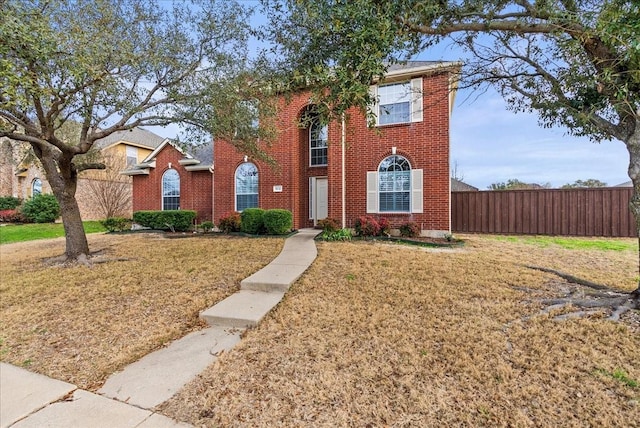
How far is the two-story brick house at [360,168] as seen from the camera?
10477 millimetres

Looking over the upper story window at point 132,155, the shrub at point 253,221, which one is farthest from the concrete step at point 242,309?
the upper story window at point 132,155

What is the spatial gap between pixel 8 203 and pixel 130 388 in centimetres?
2599

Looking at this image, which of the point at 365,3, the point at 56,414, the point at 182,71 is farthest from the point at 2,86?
the point at 365,3

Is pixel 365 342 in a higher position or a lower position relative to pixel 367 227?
lower

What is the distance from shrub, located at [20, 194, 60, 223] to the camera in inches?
730

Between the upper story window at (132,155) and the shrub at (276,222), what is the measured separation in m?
18.3

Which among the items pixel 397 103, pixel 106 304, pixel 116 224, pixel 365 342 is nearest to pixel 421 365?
pixel 365 342

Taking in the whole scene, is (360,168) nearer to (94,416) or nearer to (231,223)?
(231,223)

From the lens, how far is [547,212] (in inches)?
463

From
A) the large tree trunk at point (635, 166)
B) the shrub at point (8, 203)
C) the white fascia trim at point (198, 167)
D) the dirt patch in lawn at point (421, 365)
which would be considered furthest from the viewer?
the shrub at point (8, 203)

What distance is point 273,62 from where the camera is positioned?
19.1 ft

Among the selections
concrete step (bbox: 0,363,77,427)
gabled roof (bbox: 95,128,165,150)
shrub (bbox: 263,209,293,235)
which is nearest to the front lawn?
concrete step (bbox: 0,363,77,427)

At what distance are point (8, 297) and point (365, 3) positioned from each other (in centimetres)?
723

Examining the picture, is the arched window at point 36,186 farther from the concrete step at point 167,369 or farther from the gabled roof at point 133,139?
the concrete step at point 167,369
